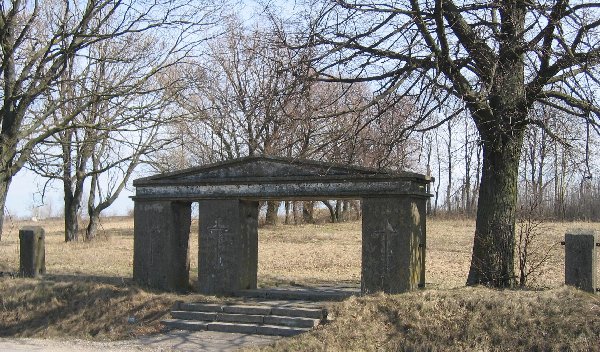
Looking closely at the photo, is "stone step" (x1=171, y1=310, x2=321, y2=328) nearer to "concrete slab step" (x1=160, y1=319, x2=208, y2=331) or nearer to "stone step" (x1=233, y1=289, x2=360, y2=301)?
"concrete slab step" (x1=160, y1=319, x2=208, y2=331)

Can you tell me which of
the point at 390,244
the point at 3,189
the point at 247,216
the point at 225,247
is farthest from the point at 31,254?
the point at 390,244

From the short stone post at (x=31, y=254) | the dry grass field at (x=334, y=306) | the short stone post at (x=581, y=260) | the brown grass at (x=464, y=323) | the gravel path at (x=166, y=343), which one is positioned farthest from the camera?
the short stone post at (x=31, y=254)

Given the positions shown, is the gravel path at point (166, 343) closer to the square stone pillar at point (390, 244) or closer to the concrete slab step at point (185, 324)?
the concrete slab step at point (185, 324)

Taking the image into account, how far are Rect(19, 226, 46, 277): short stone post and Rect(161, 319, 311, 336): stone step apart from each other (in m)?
5.57

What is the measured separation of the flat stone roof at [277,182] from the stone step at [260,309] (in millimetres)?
2386

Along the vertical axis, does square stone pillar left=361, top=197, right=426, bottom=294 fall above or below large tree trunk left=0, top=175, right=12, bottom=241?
below

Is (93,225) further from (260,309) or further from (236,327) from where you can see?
(236,327)

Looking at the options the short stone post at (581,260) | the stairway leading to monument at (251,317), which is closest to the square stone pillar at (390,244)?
the stairway leading to monument at (251,317)

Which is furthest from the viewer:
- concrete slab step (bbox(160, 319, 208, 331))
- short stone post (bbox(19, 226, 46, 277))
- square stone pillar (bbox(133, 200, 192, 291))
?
short stone post (bbox(19, 226, 46, 277))

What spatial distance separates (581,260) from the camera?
12.1 metres

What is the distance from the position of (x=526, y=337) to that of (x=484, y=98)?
4193 mm

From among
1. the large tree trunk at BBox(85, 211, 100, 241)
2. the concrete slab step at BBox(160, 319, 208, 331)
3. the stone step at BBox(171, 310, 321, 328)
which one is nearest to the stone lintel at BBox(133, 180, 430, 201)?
the stone step at BBox(171, 310, 321, 328)

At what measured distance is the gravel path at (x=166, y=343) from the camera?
11.7 meters

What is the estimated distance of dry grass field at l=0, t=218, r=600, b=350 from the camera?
10.9m
